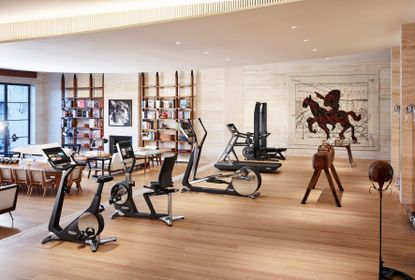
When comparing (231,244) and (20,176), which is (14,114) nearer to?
(20,176)

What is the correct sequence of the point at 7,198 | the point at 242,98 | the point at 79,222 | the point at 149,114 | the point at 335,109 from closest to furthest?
the point at 79,222 < the point at 7,198 < the point at 335,109 < the point at 242,98 < the point at 149,114

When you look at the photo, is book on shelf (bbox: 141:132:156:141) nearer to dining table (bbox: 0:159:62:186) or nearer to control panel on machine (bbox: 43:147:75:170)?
dining table (bbox: 0:159:62:186)

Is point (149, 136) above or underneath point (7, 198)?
above

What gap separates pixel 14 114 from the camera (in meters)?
15.7

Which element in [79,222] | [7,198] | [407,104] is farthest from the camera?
[407,104]

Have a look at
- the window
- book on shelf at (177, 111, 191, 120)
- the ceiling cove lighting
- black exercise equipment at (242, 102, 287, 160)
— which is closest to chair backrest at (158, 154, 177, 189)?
the ceiling cove lighting

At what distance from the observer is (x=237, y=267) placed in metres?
4.27

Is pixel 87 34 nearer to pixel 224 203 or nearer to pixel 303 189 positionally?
pixel 224 203

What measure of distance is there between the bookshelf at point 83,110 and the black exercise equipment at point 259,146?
6289 mm

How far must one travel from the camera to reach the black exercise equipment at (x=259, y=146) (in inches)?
461

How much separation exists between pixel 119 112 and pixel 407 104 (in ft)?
36.0

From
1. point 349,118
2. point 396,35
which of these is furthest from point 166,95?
point 396,35

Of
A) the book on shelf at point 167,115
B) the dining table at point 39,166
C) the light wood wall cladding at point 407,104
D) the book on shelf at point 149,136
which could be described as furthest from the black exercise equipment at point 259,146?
the dining table at point 39,166

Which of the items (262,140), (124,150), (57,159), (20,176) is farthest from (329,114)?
(57,159)
